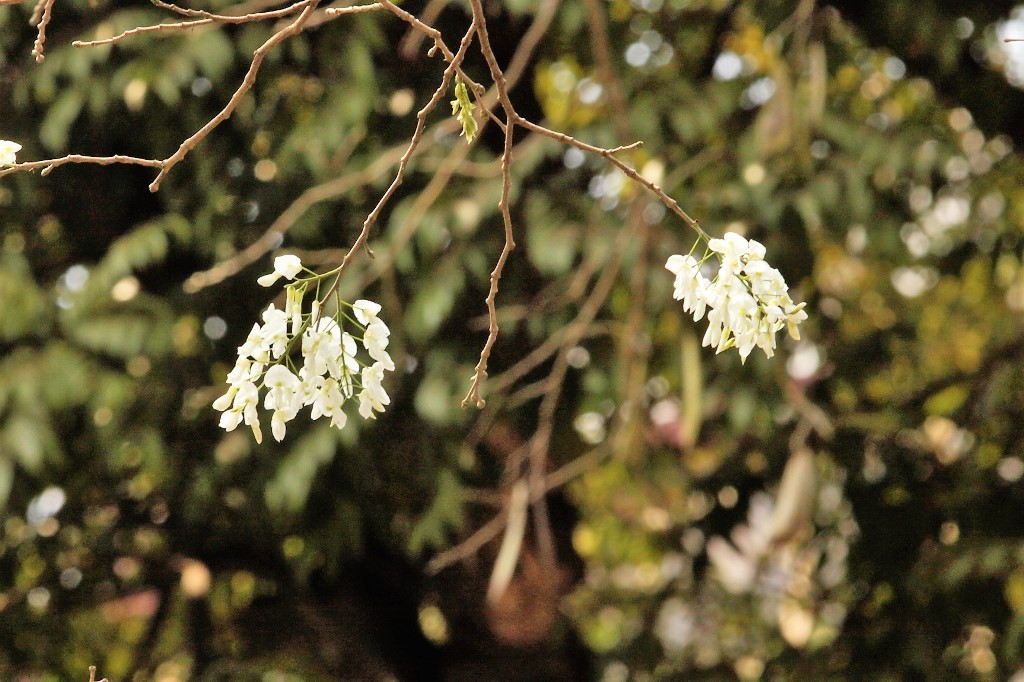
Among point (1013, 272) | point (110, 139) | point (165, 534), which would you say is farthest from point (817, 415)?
→ point (110, 139)

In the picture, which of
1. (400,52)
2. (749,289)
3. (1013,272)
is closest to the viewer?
(749,289)

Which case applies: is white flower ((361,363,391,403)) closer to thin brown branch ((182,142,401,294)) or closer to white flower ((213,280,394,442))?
white flower ((213,280,394,442))

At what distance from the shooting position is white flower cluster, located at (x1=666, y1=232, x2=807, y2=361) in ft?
3.16

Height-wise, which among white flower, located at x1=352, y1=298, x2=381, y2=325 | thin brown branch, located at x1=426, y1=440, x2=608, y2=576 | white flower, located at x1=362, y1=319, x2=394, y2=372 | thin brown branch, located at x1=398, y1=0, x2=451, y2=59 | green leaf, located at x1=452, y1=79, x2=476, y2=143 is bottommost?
thin brown branch, located at x1=426, y1=440, x2=608, y2=576

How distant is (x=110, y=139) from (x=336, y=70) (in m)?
0.49

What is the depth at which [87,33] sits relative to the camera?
2.08 meters

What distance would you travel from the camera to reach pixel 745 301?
37.9 inches

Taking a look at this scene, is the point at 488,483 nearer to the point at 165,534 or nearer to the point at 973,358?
the point at 165,534

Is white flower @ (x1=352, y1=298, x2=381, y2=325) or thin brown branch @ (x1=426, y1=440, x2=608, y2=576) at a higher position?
white flower @ (x1=352, y1=298, x2=381, y2=325)

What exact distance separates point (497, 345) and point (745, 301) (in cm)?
136

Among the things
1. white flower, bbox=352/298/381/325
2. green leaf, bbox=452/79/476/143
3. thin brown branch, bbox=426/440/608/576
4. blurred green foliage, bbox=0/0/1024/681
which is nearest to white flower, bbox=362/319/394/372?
white flower, bbox=352/298/381/325

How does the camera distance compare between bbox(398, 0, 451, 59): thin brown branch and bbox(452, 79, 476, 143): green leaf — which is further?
bbox(398, 0, 451, 59): thin brown branch

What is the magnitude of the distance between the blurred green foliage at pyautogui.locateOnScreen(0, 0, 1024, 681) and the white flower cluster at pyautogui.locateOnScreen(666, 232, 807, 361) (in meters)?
0.89

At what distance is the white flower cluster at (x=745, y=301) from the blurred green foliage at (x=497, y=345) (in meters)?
0.89
